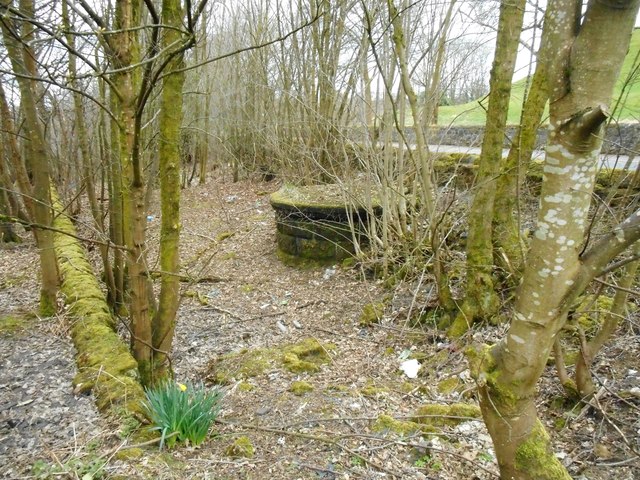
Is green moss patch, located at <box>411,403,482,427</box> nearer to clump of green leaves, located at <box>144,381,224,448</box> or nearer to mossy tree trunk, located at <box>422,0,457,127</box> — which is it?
clump of green leaves, located at <box>144,381,224,448</box>

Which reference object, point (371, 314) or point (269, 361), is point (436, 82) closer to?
point (371, 314)

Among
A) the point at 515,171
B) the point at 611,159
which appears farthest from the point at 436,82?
the point at 611,159

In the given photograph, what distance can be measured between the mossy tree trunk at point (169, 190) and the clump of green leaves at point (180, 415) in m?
0.48

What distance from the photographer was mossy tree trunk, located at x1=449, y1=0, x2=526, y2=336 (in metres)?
3.40

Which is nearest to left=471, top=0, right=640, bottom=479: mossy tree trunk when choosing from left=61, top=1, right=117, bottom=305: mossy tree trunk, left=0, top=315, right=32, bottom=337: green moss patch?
left=61, top=1, right=117, bottom=305: mossy tree trunk

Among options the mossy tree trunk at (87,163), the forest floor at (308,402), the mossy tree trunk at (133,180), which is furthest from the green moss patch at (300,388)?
the mossy tree trunk at (87,163)

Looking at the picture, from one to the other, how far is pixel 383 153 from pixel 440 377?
2944 millimetres

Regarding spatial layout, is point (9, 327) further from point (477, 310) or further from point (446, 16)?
point (446, 16)

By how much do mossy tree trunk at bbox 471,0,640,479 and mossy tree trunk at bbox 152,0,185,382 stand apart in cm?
213

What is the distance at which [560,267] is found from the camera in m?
1.53

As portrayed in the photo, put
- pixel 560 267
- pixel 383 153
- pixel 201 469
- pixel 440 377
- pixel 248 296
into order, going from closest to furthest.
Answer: pixel 560 267
pixel 201 469
pixel 440 377
pixel 383 153
pixel 248 296

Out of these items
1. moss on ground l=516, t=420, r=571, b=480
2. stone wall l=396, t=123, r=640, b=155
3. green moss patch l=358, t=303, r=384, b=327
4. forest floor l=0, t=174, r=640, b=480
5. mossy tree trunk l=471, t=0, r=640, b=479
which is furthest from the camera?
green moss patch l=358, t=303, r=384, b=327

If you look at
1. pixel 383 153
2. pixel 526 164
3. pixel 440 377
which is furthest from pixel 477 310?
pixel 383 153

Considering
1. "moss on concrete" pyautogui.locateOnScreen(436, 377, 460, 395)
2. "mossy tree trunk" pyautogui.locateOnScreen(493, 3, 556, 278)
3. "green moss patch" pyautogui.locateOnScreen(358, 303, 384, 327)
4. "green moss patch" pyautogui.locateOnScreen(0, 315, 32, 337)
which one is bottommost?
"green moss patch" pyautogui.locateOnScreen(358, 303, 384, 327)
